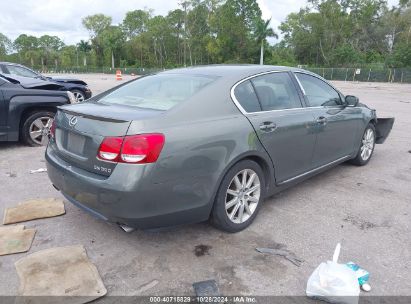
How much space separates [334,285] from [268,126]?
5.20ft

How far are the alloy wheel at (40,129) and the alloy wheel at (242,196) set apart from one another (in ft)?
14.8

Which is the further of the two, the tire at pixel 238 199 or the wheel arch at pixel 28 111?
the wheel arch at pixel 28 111

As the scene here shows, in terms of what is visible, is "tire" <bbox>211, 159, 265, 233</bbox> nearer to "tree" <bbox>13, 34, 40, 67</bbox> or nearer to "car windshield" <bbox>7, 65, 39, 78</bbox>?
"car windshield" <bbox>7, 65, 39, 78</bbox>

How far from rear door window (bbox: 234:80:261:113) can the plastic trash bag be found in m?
1.57

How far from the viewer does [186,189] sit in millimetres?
2973

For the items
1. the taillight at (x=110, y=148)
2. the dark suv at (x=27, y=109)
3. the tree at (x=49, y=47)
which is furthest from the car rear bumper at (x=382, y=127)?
the tree at (x=49, y=47)


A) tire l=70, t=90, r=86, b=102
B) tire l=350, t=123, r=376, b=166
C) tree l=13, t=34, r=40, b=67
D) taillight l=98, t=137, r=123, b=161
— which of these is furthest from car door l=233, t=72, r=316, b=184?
tree l=13, t=34, r=40, b=67

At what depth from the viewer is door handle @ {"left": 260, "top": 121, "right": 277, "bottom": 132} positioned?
3.57m

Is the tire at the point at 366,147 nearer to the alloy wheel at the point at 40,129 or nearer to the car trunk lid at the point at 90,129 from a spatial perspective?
the car trunk lid at the point at 90,129

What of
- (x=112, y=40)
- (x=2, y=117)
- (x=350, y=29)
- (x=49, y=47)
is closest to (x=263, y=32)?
(x=350, y=29)

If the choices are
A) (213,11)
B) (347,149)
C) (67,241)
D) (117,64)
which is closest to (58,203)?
(67,241)

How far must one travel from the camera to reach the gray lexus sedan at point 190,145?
2838 mm

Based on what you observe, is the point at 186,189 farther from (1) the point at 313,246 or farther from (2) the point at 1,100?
(2) the point at 1,100

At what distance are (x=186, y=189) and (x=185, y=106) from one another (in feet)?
2.25
